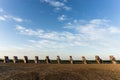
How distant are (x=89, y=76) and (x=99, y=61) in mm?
20592

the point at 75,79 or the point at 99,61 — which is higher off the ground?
the point at 99,61

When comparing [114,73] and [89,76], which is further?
[114,73]

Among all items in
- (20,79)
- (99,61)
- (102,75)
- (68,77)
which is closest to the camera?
(20,79)

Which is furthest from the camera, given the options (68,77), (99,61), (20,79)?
(99,61)

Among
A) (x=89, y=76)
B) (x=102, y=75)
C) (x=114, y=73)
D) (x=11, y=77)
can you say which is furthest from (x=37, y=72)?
(x=114, y=73)

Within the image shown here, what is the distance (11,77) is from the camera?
2262 cm

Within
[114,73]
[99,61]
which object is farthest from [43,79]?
[99,61]

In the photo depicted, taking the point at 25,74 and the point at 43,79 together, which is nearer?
the point at 43,79

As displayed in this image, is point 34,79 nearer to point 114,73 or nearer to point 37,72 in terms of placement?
point 37,72

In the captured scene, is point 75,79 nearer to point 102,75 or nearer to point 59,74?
point 59,74

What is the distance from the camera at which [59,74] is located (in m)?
24.6

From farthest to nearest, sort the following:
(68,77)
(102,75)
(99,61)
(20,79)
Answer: (99,61) < (102,75) < (68,77) < (20,79)

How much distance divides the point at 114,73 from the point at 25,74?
11807mm

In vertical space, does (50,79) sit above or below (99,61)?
below
